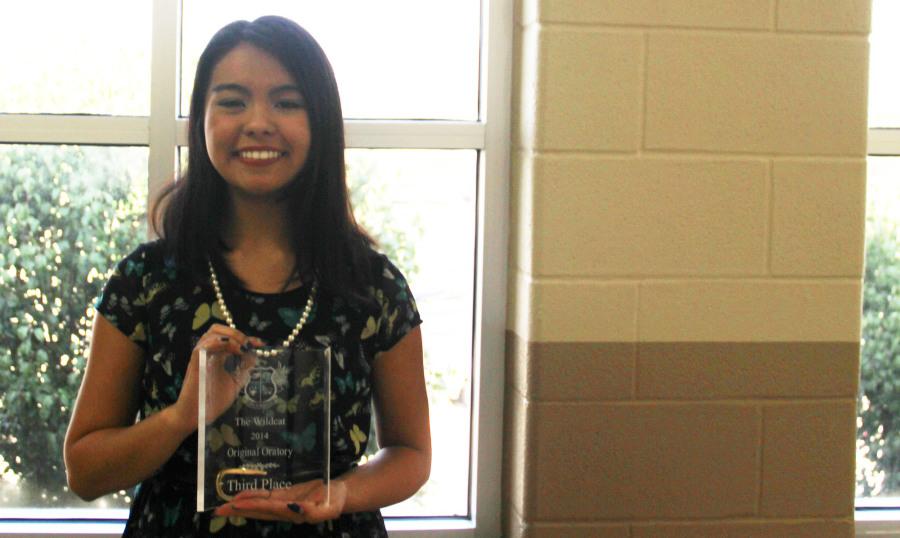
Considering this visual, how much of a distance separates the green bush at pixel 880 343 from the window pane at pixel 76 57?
1445 mm

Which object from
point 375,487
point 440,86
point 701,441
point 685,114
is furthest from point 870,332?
point 375,487

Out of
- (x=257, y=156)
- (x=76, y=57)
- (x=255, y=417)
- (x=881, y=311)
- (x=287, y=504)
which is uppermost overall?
(x=76, y=57)

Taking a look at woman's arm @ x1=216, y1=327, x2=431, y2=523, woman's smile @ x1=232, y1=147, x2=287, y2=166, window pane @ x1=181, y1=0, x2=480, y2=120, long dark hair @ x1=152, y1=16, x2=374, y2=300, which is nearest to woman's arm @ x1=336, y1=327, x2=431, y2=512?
woman's arm @ x1=216, y1=327, x2=431, y2=523

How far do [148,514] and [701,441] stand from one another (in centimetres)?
96

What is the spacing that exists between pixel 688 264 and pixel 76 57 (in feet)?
3.85

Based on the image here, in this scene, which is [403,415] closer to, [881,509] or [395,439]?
[395,439]

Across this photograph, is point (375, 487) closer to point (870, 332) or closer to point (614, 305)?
point (614, 305)

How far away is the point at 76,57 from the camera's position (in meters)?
2.12

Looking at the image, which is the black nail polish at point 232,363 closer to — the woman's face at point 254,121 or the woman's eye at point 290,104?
the woman's face at point 254,121

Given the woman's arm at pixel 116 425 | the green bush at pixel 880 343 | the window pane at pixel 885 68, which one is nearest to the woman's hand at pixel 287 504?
the woman's arm at pixel 116 425

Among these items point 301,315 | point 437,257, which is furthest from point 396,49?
point 301,315

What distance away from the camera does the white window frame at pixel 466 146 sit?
2092 millimetres

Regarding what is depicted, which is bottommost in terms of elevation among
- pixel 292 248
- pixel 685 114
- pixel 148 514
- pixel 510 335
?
pixel 148 514

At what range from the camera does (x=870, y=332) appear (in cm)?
229
